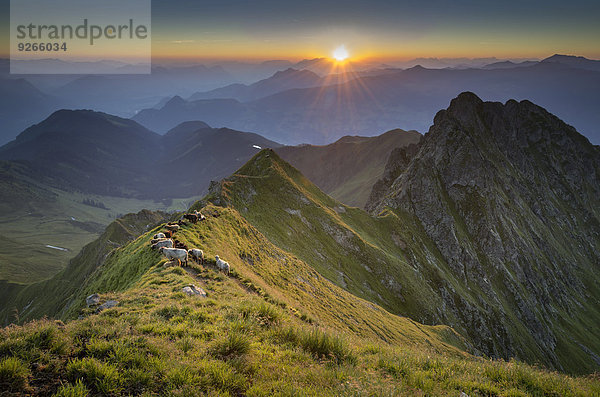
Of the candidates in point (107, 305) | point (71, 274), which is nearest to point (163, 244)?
point (107, 305)

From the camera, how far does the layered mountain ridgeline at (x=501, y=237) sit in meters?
77.7

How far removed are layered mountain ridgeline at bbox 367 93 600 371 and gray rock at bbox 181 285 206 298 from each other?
59901 mm

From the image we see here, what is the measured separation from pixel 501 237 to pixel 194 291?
111 meters

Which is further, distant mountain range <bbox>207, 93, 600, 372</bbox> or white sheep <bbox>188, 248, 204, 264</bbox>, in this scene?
distant mountain range <bbox>207, 93, 600, 372</bbox>

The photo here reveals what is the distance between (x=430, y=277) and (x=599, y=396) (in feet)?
223

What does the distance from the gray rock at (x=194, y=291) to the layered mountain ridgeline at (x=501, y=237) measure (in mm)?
59901

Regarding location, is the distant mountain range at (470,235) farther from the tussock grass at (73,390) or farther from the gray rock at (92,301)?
the tussock grass at (73,390)

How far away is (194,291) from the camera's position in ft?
51.6

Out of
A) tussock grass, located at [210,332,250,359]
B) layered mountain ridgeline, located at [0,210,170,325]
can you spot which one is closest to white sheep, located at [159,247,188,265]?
tussock grass, located at [210,332,250,359]

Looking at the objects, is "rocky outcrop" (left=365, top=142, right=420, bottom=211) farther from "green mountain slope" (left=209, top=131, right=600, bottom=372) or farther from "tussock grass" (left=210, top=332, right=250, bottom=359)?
"tussock grass" (left=210, top=332, right=250, bottom=359)

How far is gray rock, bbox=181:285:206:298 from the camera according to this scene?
15.2 metres

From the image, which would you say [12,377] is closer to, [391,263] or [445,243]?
[391,263]

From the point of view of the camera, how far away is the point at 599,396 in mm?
8477

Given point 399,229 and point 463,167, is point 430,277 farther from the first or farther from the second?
point 463,167
